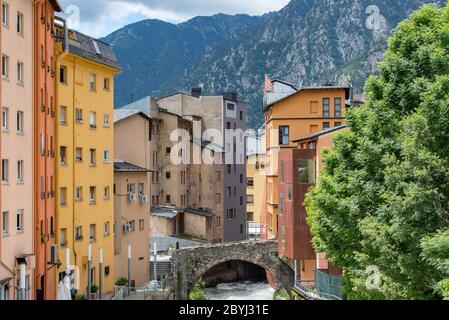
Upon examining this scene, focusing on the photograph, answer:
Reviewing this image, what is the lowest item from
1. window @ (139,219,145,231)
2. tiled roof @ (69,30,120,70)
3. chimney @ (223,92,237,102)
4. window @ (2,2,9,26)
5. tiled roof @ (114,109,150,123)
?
window @ (139,219,145,231)

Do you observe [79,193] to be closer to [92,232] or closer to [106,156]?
[92,232]

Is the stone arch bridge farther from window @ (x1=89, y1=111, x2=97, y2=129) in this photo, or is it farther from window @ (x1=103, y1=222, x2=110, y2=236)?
window @ (x1=89, y1=111, x2=97, y2=129)

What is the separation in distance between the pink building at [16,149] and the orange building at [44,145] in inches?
30.8

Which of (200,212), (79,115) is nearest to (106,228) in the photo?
(79,115)

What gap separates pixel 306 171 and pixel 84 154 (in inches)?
592

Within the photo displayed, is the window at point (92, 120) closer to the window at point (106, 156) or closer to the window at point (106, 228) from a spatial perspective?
the window at point (106, 156)

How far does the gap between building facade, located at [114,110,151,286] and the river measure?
18606 mm

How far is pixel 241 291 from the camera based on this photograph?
85.1m

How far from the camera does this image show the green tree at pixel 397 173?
23703mm

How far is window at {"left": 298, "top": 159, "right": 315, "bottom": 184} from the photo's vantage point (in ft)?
172

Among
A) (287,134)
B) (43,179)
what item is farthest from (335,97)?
(43,179)

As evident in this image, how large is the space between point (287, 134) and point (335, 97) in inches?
226

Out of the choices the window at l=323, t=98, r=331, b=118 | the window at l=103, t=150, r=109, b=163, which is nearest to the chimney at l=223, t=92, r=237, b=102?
the window at l=323, t=98, r=331, b=118
